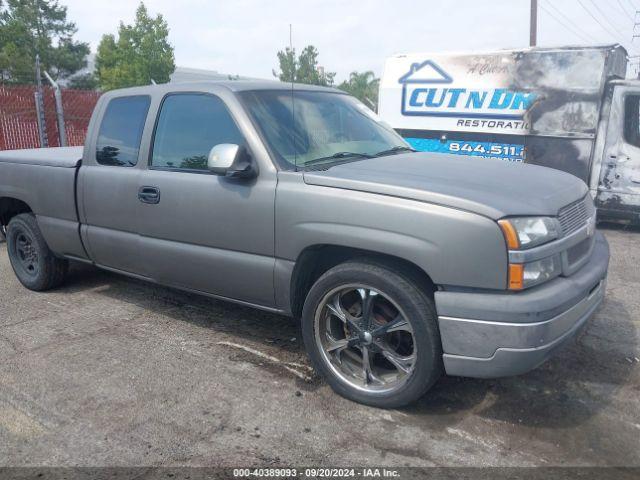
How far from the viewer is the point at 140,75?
31375 millimetres

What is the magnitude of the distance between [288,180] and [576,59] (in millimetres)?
7265

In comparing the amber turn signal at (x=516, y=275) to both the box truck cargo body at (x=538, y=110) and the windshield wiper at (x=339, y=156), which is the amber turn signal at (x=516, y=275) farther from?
the box truck cargo body at (x=538, y=110)

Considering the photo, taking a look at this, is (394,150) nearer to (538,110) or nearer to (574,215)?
(574,215)

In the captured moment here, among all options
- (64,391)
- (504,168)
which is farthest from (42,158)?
(504,168)

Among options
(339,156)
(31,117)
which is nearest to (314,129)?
(339,156)

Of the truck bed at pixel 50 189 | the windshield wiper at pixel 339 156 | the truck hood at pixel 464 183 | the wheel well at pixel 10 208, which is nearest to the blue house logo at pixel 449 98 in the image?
the truck hood at pixel 464 183

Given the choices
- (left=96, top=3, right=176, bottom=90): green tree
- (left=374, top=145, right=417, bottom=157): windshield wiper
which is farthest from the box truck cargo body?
(left=96, top=3, right=176, bottom=90): green tree

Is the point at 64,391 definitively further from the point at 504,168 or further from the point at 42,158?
the point at 504,168

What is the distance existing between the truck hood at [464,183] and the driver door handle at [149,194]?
1.26 metres

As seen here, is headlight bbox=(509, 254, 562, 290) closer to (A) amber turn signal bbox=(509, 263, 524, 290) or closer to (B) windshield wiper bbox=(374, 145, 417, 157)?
(A) amber turn signal bbox=(509, 263, 524, 290)

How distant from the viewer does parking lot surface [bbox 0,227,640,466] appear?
2770 millimetres

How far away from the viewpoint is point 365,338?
3.17m

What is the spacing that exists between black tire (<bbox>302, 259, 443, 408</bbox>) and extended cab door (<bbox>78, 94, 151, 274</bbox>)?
5.66 feet

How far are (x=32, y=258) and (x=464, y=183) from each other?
4338 millimetres
